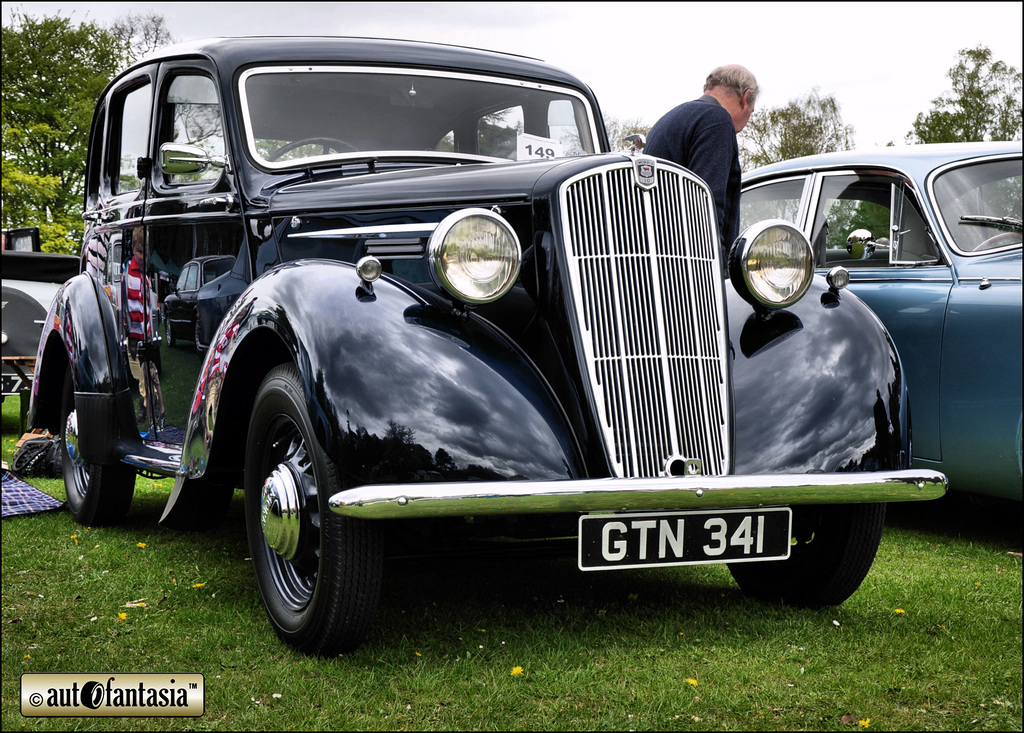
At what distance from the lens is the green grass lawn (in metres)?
2.68

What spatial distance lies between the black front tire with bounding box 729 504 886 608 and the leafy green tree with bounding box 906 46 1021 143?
29.8 m

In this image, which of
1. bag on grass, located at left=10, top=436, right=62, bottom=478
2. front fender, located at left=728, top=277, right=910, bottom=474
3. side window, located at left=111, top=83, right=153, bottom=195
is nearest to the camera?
front fender, located at left=728, top=277, right=910, bottom=474

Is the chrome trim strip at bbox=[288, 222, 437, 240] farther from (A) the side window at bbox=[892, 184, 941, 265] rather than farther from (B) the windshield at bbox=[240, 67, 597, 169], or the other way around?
(A) the side window at bbox=[892, 184, 941, 265]

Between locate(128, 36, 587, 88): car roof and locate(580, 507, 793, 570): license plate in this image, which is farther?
locate(128, 36, 587, 88): car roof

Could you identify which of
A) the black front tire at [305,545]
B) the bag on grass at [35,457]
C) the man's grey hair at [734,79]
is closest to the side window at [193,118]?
the black front tire at [305,545]

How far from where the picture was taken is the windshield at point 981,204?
493 cm

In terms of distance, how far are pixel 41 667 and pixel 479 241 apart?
180 centimetres

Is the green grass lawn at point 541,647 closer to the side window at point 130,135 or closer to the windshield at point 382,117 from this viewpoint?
the windshield at point 382,117

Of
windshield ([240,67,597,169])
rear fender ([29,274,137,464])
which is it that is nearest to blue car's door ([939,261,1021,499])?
windshield ([240,67,597,169])

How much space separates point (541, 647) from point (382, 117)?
2306 mm

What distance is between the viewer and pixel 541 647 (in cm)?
316

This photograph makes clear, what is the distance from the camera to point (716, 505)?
9.34 ft

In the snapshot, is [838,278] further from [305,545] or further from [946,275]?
[305,545]

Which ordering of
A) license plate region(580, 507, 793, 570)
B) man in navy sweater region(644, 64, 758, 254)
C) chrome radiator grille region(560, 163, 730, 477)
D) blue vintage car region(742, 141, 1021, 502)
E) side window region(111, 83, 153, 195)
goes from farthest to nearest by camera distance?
side window region(111, 83, 153, 195)
blue vintage car region(742, 141, 1021, 502)
man in navy sweater region(644, 64, 758, 254)
chrome radiator grille region(560, 163, 730, 477)
license plate region(580, 507, 793, 570)
